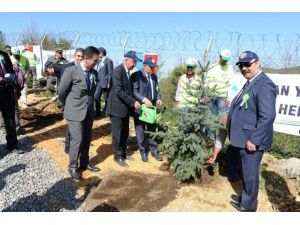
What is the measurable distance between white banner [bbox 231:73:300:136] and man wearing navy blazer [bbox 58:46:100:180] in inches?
103

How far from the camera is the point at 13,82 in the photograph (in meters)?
6.56

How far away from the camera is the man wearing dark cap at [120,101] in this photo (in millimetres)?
6086

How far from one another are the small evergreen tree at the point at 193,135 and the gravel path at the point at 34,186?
5.09 ft

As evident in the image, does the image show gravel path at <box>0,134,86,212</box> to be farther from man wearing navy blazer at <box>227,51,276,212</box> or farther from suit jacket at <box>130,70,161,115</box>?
man wearing navy blazer at <box>227,51,276,212</box>

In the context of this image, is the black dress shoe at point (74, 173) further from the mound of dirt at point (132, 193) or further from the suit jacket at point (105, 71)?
the suit jacket at point (105, 71)

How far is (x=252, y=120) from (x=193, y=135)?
1.27 meters

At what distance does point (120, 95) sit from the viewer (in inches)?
241

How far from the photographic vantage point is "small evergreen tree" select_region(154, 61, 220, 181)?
18.0ft

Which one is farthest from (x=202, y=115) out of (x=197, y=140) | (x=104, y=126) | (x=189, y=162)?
(x=104, y=126)

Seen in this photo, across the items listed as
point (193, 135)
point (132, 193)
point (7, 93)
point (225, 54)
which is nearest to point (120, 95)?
point (193, 135)

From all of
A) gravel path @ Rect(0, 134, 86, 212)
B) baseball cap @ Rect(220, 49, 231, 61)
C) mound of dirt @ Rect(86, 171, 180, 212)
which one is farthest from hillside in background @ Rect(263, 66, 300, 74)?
gravel path @ Rect(0, 134, 86, 212)

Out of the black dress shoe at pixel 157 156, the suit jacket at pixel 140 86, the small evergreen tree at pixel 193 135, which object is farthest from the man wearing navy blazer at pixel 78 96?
the black dress shoe at pixel 157 156

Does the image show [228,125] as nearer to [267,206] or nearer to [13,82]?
[267,206]

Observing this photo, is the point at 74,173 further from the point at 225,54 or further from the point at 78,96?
the point at 225,54
